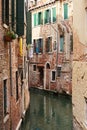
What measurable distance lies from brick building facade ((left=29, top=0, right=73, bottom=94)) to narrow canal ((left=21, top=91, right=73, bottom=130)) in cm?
191

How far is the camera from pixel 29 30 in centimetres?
2203

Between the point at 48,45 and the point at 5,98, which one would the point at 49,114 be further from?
the point at 48,45

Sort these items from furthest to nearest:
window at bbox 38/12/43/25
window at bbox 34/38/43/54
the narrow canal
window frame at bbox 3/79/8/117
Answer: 1. window at bbox 34/38/43/54
2. window at bbox 38/12/43/25
3. the narrow canal
4. window frame at bbox 3/79/8/117

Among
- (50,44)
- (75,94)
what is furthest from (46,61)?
(75,94)

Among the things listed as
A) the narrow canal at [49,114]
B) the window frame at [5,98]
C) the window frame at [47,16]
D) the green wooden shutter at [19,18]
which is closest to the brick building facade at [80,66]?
the window frame at [5,98]

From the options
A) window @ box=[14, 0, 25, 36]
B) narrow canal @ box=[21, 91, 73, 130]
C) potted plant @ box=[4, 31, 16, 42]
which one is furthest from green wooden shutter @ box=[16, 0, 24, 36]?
narrow canal @ box=[21, 91, 73, 130]

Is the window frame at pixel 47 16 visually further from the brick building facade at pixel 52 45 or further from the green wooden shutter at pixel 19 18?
the green wooden shutter at pixel 19 18

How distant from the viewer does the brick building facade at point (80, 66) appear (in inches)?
438

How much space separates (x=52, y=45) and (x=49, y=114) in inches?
502

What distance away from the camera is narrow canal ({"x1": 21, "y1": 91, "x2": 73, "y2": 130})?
62.6ft

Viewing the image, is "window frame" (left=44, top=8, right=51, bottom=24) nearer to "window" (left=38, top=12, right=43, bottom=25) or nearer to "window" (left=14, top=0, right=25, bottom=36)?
"window" (left=38, top=12, right=43, bottom=25)

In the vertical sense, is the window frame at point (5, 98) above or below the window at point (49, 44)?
below

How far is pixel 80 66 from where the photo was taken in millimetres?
11672

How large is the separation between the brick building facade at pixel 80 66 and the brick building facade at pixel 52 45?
18.9 metres
